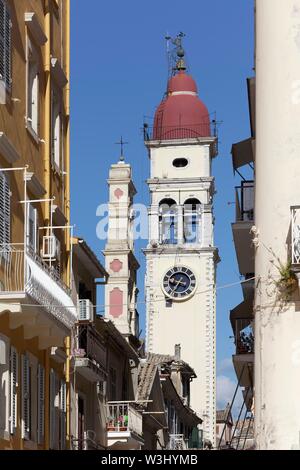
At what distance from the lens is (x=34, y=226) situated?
1124 inches

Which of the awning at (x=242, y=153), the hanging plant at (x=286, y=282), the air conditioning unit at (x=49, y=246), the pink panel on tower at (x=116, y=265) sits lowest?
the hanging plant at (x=286, y=282)

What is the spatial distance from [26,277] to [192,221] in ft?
302

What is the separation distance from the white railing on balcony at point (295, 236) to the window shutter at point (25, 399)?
7.31 meters

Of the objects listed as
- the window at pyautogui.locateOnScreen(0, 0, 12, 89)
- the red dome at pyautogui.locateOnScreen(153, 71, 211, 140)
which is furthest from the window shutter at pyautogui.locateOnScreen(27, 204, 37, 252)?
the red dome at pyautogui.locateOnScreen(153, 71, 211, 140)

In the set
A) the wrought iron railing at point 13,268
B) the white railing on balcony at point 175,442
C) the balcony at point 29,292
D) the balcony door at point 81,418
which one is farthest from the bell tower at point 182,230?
the wrought iron railing at point 13,268

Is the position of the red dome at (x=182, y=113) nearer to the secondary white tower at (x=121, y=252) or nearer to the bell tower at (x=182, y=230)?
the bell tower at (x=182, y=230)

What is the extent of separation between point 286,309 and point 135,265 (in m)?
39.6

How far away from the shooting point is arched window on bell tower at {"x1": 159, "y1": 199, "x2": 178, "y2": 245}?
117m

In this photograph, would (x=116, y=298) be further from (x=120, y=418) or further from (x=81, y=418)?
(x=81, y=418)

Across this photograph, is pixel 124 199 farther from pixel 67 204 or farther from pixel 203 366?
pixel 203 366

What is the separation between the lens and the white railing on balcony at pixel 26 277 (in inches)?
977
